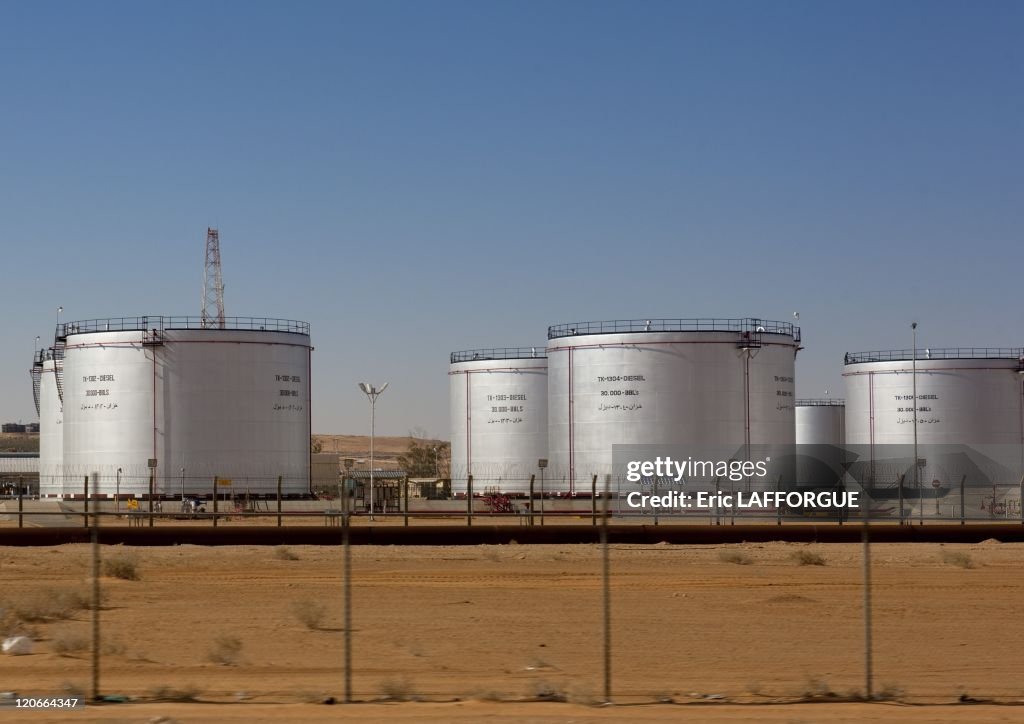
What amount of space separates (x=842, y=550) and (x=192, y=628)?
22.0 metres

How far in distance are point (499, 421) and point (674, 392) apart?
16.6 meters

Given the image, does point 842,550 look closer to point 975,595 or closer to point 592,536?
point 592,536

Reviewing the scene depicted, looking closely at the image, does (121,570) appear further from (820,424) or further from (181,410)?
(820,424)

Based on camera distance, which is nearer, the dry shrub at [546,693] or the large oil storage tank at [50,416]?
the dry shrub at [546,693]

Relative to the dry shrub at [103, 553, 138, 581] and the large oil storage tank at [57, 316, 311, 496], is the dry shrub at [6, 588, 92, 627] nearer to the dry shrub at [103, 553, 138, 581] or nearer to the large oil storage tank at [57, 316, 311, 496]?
the dry shrub at [103, 553, 138, 581]

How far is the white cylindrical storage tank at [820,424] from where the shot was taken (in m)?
92.5

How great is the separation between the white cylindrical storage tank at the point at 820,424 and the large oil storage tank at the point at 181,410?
1800 inches

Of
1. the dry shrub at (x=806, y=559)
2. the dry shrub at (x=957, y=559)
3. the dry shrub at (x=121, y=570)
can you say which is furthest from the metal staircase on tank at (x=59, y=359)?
the dry shrub at (x=957, y=559)

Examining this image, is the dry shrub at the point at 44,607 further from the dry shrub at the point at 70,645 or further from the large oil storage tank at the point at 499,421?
the large oil storage tank at the point at 499,421

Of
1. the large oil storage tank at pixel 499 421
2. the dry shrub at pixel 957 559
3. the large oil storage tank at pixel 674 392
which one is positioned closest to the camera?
the dry shrub at pixel 957 559

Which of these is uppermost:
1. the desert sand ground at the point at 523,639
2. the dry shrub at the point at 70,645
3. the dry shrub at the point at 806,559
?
the dry shrub at the point at 70,645

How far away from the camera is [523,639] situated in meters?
18.3

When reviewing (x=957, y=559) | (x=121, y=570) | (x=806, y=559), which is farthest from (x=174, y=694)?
(x=957, y=559)

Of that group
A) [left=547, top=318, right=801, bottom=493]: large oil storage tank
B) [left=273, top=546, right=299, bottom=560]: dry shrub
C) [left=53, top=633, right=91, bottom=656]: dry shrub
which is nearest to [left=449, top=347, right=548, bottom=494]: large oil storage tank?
[left=547, top=318, right=801, bottom=493]: large oil storage tank
